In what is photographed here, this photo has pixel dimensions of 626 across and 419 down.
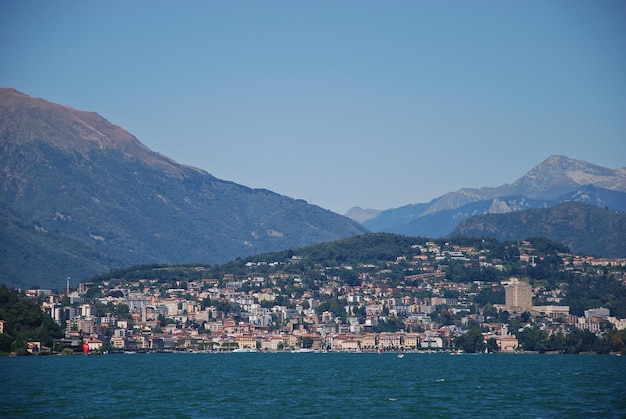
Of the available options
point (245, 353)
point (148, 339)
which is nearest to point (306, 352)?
point (245, 353)

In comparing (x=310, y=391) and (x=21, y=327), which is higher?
(x=21, y=327)

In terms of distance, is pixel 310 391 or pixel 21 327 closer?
pixel 310 391

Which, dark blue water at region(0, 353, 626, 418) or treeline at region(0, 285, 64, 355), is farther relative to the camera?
treeline at region(0, 285, 64, 355)

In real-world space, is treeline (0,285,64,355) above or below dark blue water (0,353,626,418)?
above
